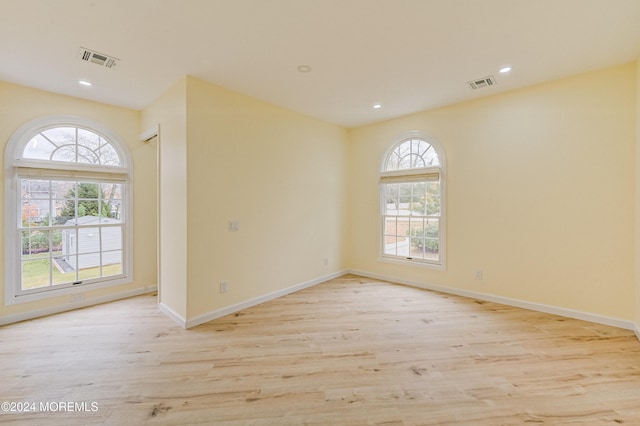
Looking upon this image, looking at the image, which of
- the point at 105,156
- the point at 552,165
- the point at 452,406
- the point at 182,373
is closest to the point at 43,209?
the point at 105,156

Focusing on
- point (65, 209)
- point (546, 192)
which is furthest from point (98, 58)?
point (546, 192)

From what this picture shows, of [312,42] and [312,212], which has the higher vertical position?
[312,42]

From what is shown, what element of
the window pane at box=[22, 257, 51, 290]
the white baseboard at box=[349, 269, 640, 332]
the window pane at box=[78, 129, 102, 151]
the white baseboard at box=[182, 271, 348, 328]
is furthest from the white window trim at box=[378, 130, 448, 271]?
the window pane at box=[22, 257, 51, 290]

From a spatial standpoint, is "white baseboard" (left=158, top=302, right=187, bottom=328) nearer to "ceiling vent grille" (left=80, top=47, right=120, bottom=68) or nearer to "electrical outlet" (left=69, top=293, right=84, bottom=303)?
"electrical outlet" (left=69, top=293, right=84, bottom=303)

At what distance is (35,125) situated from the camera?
9.56ft

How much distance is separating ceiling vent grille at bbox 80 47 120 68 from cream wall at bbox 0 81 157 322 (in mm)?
1153

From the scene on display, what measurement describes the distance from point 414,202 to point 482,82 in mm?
1770

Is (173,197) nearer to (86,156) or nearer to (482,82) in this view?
(86,156)

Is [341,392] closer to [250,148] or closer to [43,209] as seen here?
[250,148]

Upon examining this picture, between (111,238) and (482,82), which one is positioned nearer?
(482,82)

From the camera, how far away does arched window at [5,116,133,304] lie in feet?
9.34

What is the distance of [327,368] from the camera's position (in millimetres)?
2018

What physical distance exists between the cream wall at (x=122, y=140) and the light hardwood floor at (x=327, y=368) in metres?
0.29

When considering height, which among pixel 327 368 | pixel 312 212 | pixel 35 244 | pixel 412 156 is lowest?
pixel 327 368
